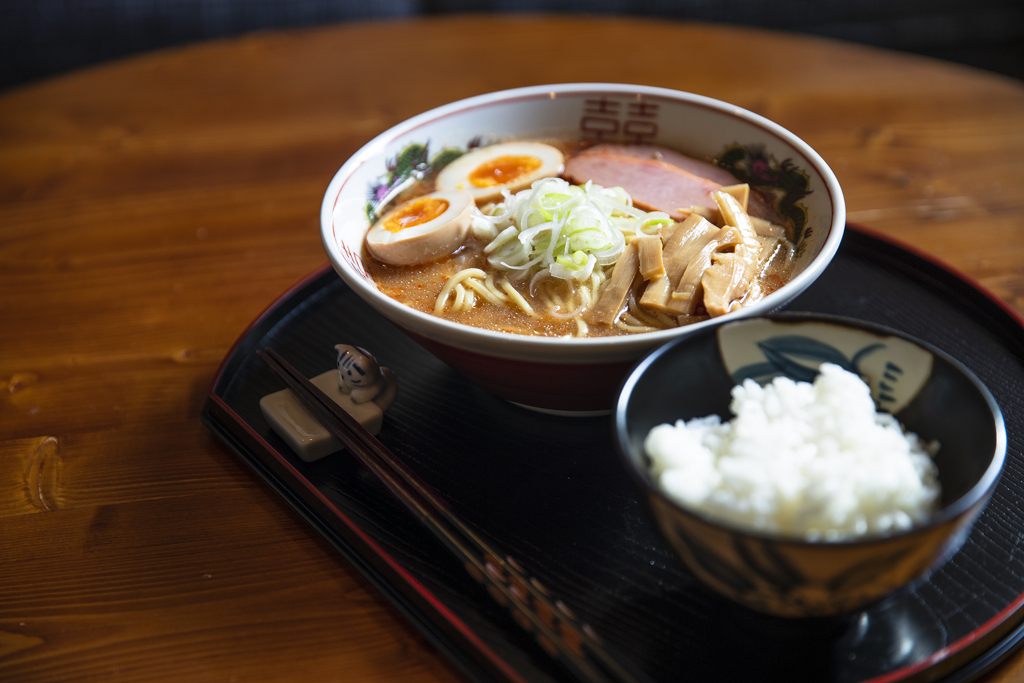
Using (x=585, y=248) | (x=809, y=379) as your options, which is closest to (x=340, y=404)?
(x=585, y=248)

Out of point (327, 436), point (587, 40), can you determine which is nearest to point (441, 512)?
point (327, 436)

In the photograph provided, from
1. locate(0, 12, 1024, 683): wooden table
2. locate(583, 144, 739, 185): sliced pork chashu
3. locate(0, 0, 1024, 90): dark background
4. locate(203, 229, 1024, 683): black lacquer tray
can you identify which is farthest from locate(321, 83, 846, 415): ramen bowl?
locate(0, 0, 1024, 90): dark background

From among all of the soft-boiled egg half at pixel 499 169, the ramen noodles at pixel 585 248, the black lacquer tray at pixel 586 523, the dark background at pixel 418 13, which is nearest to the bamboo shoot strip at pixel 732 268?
the ramen noodles at pixel 585 248

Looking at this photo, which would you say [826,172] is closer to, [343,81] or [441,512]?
[441,512]

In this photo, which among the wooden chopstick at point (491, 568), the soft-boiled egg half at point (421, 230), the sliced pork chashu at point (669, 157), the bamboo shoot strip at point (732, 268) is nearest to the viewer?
the wooden chopstick at point (491, 568)

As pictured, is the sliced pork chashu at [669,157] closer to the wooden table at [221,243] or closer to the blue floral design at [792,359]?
the wooden table at [221,243]

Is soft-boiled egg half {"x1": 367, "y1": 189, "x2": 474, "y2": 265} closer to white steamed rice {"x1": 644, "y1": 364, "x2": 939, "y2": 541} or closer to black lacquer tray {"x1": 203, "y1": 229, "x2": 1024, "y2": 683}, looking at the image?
black lacquer tray {"x1": 203, "y1": 229, "x2": 1024, "y2": 683}
